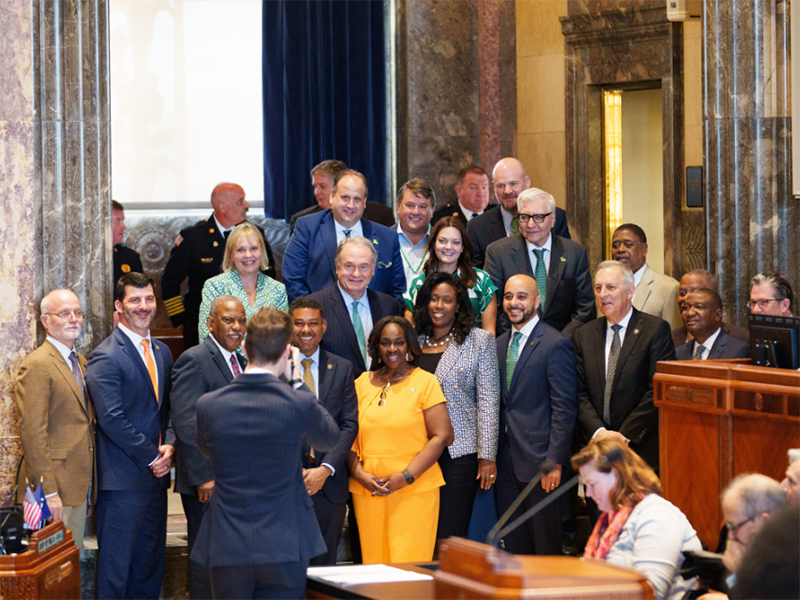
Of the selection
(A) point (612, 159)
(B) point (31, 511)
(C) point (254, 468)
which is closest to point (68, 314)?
(B) point (31, 511)

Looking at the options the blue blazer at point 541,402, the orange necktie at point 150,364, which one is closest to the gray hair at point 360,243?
the blue blazer at point 541,402

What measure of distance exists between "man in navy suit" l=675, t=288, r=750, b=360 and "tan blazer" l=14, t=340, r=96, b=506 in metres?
2.67

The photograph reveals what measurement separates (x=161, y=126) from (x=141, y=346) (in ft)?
12.4

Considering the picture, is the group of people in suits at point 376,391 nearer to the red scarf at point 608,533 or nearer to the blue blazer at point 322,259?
the blue blazer at point 322,259

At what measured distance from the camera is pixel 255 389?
3100 millimetres

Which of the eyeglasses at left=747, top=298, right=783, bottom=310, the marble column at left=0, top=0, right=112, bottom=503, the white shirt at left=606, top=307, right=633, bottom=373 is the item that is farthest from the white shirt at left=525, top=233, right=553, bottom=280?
the marble column at left=0, top=0, right=112, bottom=503

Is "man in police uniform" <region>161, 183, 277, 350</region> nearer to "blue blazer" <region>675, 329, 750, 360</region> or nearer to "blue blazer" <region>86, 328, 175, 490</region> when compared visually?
"blue blazer" <region>86, 328, 175, 490</region>

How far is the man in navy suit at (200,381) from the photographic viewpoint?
14.0 ft

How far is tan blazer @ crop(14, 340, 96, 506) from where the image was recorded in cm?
419

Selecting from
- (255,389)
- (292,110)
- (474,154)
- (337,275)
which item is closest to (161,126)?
(292,110)

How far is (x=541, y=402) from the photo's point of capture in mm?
4527

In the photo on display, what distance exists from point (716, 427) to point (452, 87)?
14.7 ft

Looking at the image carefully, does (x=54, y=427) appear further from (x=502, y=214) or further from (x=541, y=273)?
(x=502, y=214)

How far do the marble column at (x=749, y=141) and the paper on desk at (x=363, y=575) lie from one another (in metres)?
2.51
